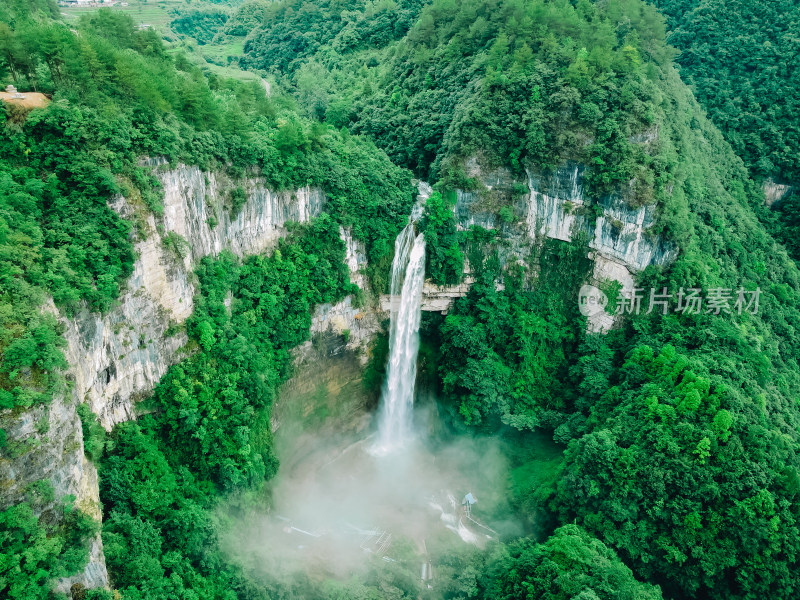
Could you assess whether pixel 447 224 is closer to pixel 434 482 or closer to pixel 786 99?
pixel 434 482

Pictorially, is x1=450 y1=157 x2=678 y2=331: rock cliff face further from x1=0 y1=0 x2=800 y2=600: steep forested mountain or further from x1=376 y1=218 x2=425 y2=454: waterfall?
x1=376 y1=218 x2=425 y2=454: waterfall

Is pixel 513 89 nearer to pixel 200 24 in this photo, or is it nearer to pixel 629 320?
pixel 629 320

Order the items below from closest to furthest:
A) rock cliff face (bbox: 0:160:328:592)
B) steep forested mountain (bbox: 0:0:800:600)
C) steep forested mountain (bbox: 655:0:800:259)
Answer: rock cliff face (bbox: 0:160:328:592)
steep forested mountain (bbox: 0:0:800:600)
steep forested mountain (bbox: 655:0:800:259)

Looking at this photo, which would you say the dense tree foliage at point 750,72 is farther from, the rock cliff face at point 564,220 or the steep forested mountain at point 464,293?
the rock cliff face at point 564,220

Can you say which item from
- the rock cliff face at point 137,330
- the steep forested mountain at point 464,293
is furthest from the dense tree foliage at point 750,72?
the rock cliff face at point 137,330

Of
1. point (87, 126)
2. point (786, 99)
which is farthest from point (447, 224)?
point (786, 99)

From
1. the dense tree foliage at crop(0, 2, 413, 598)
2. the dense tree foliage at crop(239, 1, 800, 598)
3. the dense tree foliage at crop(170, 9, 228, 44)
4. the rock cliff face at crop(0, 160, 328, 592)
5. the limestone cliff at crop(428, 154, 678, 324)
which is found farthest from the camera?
the dense tree foliage at crop(170, 9, 228, 44)

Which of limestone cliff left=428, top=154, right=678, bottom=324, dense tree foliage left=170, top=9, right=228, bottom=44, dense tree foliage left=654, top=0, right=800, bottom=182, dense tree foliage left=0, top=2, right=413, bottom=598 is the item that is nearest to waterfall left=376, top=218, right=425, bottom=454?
limestone cliff left=428, top=154, right=678, bottom=324
